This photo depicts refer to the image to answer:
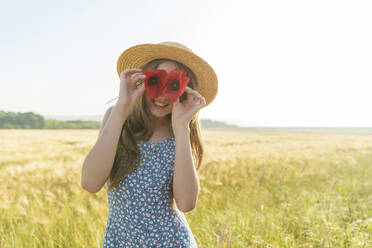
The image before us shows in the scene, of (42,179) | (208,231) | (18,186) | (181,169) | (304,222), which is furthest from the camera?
(42,179)

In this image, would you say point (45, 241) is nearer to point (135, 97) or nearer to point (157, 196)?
point (157, 196)

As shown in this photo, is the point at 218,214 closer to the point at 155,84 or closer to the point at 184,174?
the point at 184,174

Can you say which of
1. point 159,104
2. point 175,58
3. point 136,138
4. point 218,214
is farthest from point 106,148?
point 218,214

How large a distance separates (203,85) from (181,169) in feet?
2.07

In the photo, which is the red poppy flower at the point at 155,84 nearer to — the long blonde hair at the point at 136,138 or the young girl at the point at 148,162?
the young girl at the point at 148,162

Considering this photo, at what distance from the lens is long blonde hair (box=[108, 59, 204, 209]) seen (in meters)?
1.37

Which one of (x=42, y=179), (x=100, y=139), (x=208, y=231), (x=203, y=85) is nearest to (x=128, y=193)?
(x=100, y=139)

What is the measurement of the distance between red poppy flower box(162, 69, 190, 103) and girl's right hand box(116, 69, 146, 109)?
0.13m

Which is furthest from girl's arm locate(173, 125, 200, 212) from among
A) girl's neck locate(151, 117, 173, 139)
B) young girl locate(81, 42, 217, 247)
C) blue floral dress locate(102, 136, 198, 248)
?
girl's neck locate(151, 117, 173, 139)

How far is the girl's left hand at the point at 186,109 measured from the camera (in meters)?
1.30

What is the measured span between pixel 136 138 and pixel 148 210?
1.25 feet

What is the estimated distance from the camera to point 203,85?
A: 5.49ft

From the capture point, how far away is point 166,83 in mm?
1228

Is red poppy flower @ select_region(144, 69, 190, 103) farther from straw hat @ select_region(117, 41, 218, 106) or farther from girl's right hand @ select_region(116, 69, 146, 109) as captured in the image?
straw hat @ select_region(117, 41, 218, 106)
